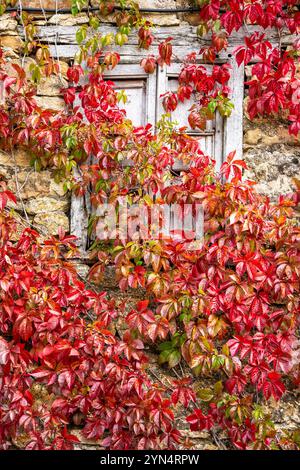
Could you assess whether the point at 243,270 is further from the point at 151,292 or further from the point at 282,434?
the point at 282,434

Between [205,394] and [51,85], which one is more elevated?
[51,85]

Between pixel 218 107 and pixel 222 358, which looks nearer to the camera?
pixel 222 358

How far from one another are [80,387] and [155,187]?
1.30 m

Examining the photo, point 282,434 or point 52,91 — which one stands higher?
point 52,91

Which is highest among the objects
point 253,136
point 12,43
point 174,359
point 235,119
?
point 12,43

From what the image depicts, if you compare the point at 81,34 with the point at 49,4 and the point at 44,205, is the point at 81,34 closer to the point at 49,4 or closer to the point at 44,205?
the point at 49,4

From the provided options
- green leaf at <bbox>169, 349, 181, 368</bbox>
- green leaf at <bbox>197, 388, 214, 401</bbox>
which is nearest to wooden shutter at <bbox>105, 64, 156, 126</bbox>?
green leaf at <bbox>169, 349, 181, 368</bbox>

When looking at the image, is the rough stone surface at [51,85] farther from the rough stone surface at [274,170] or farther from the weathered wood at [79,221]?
the rough stone surface at [274,170]

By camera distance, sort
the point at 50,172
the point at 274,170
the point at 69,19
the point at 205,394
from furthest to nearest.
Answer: the point at 69,19 → the point at 50,172 → the point at 274,170 → the point at 205,394

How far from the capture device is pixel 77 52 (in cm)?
423

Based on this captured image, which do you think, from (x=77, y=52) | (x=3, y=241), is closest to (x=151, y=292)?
(x=3, y=241)

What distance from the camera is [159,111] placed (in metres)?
4.24

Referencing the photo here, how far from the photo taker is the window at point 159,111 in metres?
4.17

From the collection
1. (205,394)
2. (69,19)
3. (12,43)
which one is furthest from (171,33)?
(205,394)
